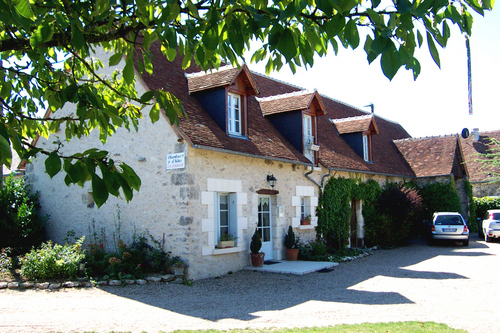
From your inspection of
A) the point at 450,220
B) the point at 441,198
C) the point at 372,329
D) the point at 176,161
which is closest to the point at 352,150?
the point at 450,220

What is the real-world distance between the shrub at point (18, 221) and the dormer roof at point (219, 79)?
5270mm

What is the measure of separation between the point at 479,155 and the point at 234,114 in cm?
2110

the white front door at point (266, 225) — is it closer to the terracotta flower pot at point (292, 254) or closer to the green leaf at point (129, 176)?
the terracotta flower pot at point (292, 254)

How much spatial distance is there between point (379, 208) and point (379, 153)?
12.8ft

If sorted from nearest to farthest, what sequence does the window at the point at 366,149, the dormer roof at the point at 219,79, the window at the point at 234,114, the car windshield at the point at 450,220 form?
the dormer roof at the point at 219,79
the window at the point at 234,114
the car windshield at the point at 450,220
the window at the point at 366,149

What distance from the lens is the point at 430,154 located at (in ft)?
72.8

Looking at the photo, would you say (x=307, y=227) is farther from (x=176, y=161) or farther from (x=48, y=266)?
(x=48, y=266)

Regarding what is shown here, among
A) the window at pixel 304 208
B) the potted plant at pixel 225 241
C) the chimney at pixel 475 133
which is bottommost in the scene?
the potted plant at pixel 225 241

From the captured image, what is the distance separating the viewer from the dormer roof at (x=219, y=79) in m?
10.8

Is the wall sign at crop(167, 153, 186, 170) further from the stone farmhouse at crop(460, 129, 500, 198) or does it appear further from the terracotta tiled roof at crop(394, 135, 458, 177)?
the stone farmhouse at crop(460, 129, 500, 198)

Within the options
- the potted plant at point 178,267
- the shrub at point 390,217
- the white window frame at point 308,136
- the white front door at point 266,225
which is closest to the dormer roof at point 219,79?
the white window frame at point 308,136

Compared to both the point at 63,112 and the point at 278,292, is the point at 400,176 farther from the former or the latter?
the point at 63,112

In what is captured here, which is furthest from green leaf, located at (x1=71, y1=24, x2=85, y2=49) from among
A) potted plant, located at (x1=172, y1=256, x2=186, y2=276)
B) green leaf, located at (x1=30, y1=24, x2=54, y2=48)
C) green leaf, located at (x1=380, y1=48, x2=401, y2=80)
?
potted plant, located at (x1=172, y1=256, x2=186, y2=276)

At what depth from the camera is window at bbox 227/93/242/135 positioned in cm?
1126
